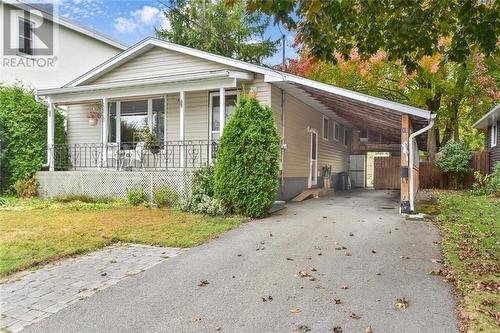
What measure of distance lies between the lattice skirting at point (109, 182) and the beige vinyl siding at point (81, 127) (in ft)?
6.56

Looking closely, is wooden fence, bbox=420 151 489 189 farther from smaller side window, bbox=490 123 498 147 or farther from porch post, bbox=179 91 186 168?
porch post, bbox=179 91 186 168

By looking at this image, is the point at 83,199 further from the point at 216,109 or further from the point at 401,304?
the point at 401,304

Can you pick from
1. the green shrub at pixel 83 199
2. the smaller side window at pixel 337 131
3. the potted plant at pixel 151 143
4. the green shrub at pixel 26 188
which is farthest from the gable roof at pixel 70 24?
the smaller side window at pixel 337 131

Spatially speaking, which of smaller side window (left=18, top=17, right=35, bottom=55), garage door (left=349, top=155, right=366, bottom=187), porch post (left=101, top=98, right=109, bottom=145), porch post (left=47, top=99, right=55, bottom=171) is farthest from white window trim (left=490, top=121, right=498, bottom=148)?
smaller side window (left=18, top=17, right=35, bottom=55)

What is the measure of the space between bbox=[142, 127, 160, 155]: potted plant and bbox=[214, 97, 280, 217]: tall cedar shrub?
11.9 feet

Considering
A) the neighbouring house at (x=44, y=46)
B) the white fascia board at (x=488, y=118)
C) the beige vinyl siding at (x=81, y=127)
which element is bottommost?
the beige vinyl siding at (x=81, y=127)

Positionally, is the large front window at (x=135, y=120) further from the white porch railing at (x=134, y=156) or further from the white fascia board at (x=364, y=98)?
the white fascia board at (x=364, y=98)

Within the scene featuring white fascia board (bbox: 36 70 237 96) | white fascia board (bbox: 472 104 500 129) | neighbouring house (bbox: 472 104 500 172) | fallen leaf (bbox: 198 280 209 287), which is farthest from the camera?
neighbouring house (bbox: 472 104 500 172)

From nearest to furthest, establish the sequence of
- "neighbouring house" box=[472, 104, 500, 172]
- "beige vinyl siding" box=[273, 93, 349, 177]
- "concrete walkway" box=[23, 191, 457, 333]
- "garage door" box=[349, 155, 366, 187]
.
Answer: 1. "concrete walkway" box=[23, 191, 457, 333]
2. "beige vinyl siding" box=[273, 93, 349, 177]
3. "neighbouring house" box=[472, 104, 500, 172]
4. "garage door" box=[349, 155, 366, 187]

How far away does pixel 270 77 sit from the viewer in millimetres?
11281

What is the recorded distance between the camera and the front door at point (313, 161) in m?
15.5

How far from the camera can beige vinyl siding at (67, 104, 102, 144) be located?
14.4 metres

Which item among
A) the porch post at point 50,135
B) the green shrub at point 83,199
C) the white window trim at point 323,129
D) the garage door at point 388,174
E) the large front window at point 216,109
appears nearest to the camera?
the green shrub at point 83,199

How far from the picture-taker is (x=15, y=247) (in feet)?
21.0
